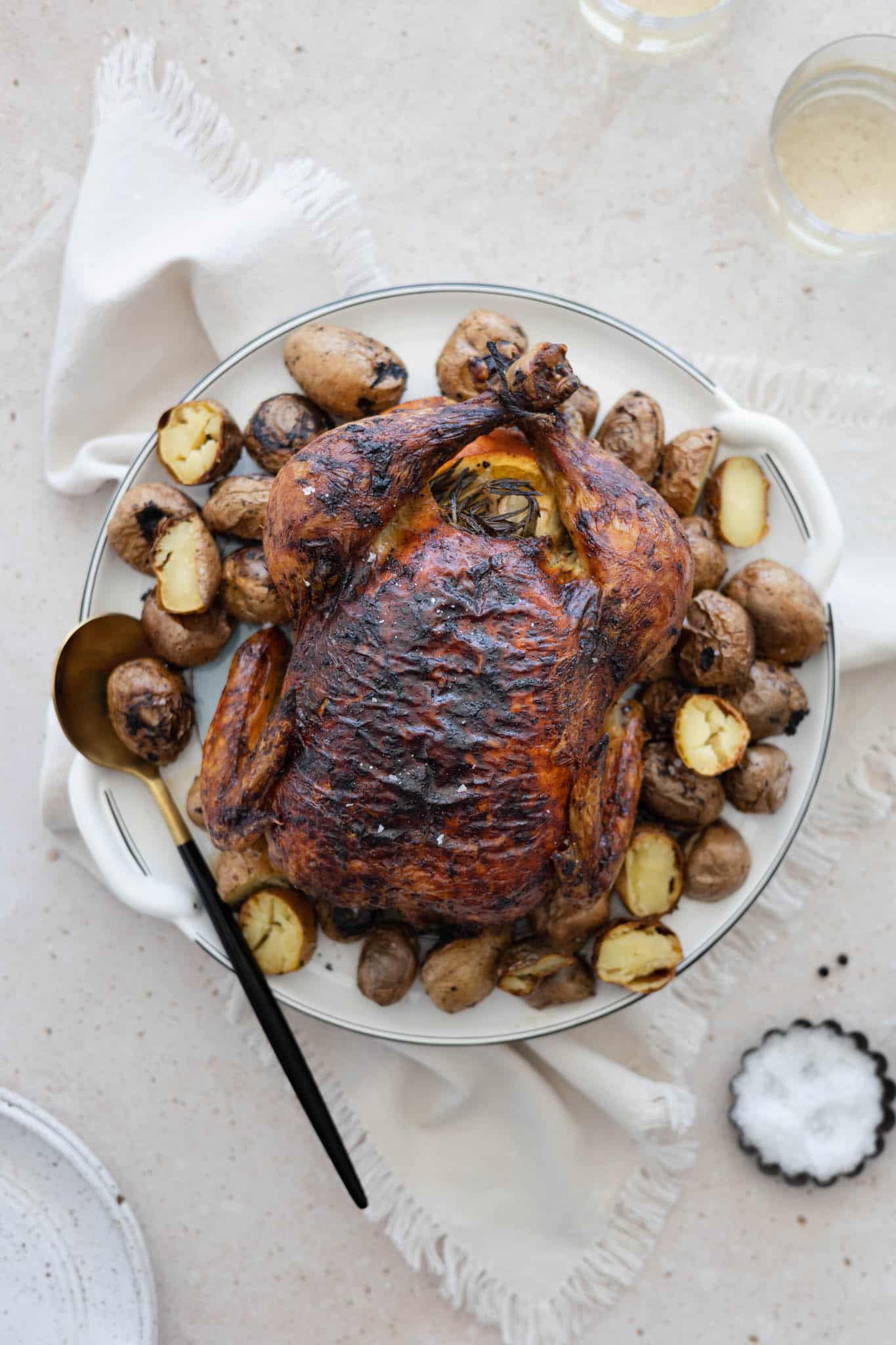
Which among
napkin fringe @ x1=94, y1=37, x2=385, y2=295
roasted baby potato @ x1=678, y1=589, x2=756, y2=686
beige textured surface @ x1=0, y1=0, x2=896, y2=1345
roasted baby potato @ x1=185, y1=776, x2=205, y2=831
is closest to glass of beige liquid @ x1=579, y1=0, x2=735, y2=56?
beige textured surface @ x1=0, y1=0, x2=896, y2=1345

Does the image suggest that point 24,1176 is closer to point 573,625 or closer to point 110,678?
point 110,678

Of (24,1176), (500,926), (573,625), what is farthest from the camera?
(24,1176)

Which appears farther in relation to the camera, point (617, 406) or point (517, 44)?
point (517, 44)

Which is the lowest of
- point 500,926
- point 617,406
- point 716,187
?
point 500,926

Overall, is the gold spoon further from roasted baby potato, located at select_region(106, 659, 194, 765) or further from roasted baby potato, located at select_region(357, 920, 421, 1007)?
roasted baby potato, located at select_region(357, 920, 421, 1007)

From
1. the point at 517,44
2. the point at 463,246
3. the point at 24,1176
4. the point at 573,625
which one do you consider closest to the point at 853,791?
the point at 573,625

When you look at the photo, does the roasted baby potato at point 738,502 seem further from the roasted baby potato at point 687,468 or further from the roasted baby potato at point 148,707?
the roasted baby potato at point 148,707

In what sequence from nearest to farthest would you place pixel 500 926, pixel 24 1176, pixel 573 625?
pixel 573 625, pixel 500 926, pixel 24 1176

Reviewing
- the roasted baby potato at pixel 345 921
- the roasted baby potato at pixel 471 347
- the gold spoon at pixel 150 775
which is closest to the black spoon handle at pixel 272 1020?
the gold spoon at pixel 150 775
